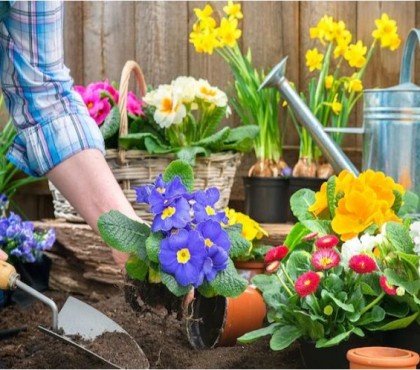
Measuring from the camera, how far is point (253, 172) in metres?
3.33

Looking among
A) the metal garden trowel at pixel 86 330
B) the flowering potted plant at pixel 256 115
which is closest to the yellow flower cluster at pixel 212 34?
the flowering potted plant at pixel 256 115

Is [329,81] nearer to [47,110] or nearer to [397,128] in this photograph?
[397,128]

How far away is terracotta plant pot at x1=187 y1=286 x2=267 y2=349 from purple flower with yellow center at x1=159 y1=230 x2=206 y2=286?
0.24m

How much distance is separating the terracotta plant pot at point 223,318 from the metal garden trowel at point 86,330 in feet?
0.52

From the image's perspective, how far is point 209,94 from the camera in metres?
3.02

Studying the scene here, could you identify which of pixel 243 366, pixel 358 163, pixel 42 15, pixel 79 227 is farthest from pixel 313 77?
pixel 243 366

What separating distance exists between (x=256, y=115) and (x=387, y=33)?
51 cm

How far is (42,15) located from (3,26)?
90mm

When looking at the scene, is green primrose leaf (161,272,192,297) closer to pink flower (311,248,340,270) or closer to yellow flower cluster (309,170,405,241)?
pink flower (311,248,340,270)

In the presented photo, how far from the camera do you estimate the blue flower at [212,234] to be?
5.89ft

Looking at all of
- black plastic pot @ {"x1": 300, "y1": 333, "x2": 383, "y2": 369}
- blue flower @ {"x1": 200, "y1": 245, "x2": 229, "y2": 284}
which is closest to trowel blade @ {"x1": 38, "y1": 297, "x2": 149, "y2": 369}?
blue flower @ {"x1": 200, "y1": 245, "x2": 229, "y2": 284}

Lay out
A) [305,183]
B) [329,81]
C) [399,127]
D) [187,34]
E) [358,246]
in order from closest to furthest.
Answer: [358,246], [399,127], [305,183], [329,81], [187,34]

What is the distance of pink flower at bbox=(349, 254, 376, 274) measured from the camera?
1762 mm

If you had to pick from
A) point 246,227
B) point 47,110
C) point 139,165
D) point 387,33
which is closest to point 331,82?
point 387,33
